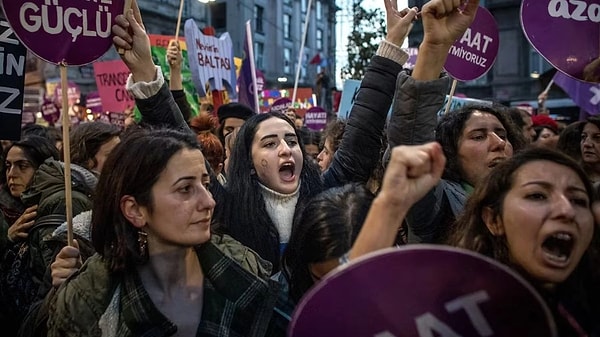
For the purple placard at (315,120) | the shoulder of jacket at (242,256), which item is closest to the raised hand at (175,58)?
the shoulder of jacket at (242,256)

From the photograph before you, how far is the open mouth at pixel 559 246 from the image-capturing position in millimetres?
1595

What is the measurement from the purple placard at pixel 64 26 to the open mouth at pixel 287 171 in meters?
0.98

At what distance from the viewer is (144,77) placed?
9.02 ft

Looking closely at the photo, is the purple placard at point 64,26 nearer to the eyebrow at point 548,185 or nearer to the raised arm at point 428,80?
the raised arm at point 428,80

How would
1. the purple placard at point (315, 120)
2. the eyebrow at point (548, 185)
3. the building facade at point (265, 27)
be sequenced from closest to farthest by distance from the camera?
the eyebrow at point (548, 185) → the purple placard at point (315, 120) → the building facade at point (265, 27)

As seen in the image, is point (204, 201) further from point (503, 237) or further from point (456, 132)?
point (456, 132)

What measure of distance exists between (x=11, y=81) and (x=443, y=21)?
2437 millimetres

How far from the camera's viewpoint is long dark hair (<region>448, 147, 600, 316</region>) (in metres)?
1.68

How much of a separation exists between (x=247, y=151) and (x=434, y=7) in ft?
4.37

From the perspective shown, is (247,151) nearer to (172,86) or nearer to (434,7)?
(172,86)

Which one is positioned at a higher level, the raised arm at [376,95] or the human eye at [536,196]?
the raised arm at [376,95]

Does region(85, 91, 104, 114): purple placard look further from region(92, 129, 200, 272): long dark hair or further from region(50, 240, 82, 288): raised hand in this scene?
region(92, 129, 200, 272): long dark hair

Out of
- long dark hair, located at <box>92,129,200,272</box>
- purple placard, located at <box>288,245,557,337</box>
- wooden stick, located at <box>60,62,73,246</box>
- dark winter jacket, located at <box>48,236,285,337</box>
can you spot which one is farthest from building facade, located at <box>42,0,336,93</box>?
purple placard, located at <box>288,245,557,337</box>

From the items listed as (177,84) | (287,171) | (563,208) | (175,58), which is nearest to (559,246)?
(563,208)
